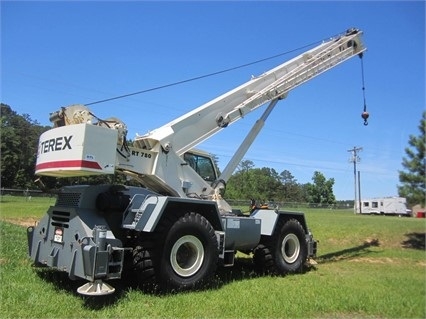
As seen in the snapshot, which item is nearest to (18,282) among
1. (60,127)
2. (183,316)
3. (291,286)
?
(60,127)

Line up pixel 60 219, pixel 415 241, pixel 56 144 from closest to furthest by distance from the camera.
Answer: pixel 56 144
pixel 60 219
pixel 415 241

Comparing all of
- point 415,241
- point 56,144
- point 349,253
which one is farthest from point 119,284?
point 415,241

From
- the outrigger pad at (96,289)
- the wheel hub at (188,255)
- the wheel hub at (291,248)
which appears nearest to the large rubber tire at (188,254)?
the wheel hub at (188,255)

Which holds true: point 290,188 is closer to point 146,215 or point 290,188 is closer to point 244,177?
point 244,177

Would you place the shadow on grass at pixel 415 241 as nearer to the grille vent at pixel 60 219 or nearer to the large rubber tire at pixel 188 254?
the large rubber tire at pixel 188 254

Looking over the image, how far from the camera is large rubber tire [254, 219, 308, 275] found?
10.2 m

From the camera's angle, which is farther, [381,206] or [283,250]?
[381,206]

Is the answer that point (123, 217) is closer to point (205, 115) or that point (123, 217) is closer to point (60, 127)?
point (60, 127)

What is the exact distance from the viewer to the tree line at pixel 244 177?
44.6 feet

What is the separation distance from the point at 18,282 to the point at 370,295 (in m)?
6.06

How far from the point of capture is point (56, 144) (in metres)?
7.66

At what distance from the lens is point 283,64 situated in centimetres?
1259

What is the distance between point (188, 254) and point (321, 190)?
103198 mm

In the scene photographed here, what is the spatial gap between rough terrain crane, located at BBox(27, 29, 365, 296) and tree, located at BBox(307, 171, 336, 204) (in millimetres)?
99550
